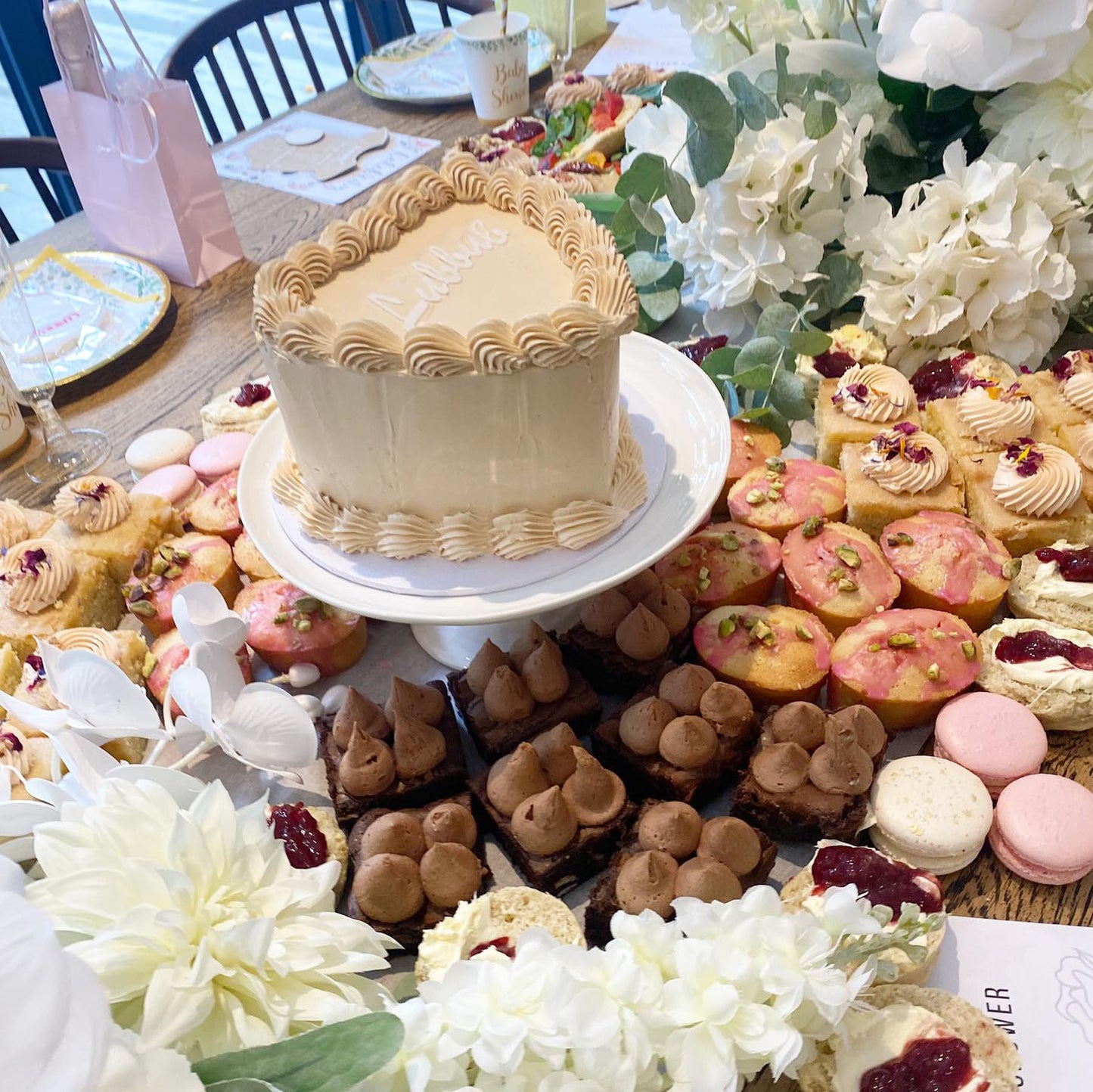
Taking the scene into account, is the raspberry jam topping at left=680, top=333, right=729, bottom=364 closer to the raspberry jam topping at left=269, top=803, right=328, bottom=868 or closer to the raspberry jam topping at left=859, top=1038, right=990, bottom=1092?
the raspberry jam topping at left=269, top=803, right=328, bottom=868

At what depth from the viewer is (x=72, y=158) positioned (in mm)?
2160

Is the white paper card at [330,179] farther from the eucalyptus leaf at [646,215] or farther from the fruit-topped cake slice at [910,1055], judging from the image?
the fruit-topped cake slice at [910,1055]

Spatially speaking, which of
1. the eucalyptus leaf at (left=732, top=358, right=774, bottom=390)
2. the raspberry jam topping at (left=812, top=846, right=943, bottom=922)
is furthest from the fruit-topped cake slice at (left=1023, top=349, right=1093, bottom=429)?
the raspberry jam topping at (left=812, top=846, right=943, bottom=922)

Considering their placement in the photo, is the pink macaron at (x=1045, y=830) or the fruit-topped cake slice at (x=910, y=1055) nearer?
the fruit-topped cake slice at (x=910, y=1055)

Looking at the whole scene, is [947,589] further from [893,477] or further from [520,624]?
[520,624]

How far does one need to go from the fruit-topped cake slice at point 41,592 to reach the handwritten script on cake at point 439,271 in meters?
0.68

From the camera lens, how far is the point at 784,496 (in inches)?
64.3

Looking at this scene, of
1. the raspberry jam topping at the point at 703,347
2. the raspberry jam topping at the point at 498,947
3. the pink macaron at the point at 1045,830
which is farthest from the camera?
the raspberry jam topping at the point at 703,347

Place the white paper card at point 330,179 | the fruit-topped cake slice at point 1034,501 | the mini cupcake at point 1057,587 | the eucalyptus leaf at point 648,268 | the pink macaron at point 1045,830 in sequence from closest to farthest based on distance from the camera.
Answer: the pink macaron at point 1045,830 → the mini cupcake at point 1057,587 → the fruit-topped cake slice at point 1034,501 → the eucalyptus leaf at point 648,268 → the white paper card at point 330,179

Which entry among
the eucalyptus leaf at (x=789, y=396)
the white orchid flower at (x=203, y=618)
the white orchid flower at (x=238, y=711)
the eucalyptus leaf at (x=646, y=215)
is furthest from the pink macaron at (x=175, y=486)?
the eucalyptus leaf at (x=789, y=396)

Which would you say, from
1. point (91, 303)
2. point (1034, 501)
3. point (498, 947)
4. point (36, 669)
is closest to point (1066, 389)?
point (1034, 501)

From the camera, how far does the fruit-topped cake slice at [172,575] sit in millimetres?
1532

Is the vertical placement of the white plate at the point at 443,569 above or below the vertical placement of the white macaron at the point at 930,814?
above

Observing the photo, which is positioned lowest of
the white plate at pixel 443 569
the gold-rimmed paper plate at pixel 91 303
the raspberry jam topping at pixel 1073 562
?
the raspberry jam topping at pixel 1073 562
